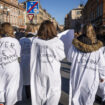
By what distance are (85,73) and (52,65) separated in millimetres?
667

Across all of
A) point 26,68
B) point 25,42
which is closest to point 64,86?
point 26,68

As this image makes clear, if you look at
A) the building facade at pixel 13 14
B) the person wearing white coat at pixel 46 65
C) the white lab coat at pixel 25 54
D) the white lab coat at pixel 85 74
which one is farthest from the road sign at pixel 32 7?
the building facade at pixel 13 14

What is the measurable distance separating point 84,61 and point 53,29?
863 millimetres

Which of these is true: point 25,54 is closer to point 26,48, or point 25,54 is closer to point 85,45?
point 26,48

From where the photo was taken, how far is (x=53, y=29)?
3.29 meters

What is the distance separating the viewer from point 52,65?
3.31 m

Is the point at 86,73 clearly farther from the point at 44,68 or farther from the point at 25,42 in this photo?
the point at 25,42

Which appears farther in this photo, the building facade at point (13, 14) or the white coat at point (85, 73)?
the building facade at point (13, 14)

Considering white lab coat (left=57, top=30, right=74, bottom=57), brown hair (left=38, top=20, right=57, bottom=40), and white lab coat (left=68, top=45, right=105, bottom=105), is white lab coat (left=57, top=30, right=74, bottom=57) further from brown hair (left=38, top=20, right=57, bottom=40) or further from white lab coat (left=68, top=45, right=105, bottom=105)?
brown hair (left=38, top=20, right=57, bottom=40)

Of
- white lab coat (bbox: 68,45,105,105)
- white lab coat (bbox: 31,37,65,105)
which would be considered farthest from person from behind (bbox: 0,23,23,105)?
white lab coat (bbox: 68,45,105,105)

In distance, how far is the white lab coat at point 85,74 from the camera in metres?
3.29

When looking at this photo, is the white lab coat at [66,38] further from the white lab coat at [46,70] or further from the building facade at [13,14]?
the building facade at [13,14]

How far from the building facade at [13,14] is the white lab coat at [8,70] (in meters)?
35.4

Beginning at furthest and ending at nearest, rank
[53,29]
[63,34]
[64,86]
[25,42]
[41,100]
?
[64,86] < [25,42] < [63,34] < [41,100] < [53,29]
